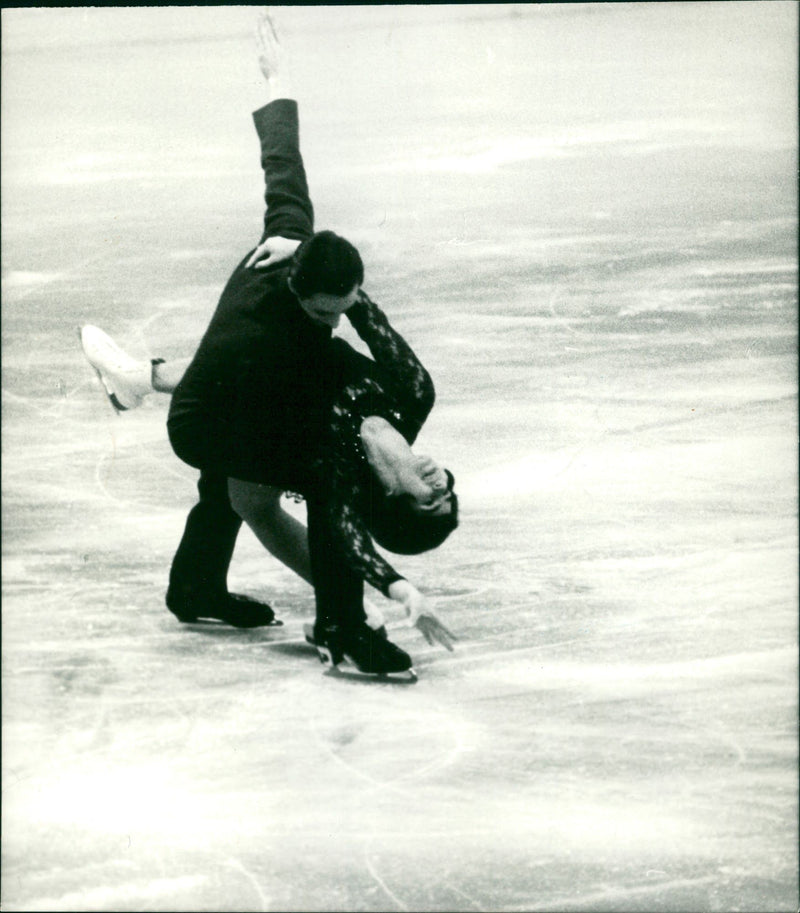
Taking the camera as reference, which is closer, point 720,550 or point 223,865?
point 223,865

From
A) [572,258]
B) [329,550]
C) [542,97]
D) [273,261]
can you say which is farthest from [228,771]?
[542,97]

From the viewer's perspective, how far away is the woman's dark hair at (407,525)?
2973 millimetres

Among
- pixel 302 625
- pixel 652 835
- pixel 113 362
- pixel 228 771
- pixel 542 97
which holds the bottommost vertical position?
pixel 652 835

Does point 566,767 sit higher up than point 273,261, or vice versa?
point 273,261

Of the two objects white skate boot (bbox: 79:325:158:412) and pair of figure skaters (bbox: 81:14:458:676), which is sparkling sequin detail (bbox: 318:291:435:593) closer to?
pair of figure skaters (bbox: 81:14:458:676)

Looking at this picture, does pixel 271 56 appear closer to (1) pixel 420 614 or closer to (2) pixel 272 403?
(2) pixel 272 403

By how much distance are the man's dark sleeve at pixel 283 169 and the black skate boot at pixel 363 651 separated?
0.96 m

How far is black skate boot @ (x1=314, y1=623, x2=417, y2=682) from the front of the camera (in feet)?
9.82

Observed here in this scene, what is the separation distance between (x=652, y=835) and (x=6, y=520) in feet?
5.77

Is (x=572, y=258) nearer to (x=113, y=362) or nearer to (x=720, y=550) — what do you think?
(x=720, y=550)

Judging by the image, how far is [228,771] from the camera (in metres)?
2.98

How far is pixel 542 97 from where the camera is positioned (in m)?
3.16

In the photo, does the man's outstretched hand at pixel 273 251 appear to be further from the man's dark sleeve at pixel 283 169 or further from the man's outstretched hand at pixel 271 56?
the man's outstretched hand at pixel 271 56

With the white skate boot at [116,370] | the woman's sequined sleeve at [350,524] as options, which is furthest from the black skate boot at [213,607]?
the white skate boot at [116,370]
